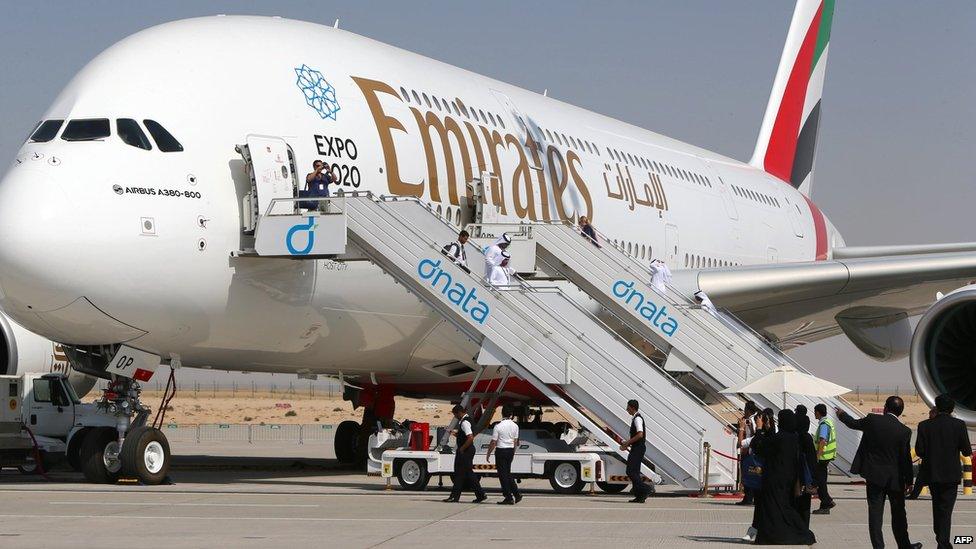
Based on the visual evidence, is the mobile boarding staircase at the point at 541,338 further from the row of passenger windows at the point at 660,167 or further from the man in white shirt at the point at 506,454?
the row of passenger windows at the point at 660,167

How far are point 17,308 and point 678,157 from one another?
47.1ft

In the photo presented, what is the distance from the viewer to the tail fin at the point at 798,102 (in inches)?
1227

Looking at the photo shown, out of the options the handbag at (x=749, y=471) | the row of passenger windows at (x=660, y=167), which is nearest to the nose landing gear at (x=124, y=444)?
the handbag at (x=749, y=471)

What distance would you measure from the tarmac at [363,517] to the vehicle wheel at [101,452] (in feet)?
0.70

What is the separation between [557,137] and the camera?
63.8 feet

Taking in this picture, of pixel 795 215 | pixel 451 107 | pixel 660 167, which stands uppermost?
pixel 795 215

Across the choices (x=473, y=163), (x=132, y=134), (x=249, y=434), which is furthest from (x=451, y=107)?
(x=249, y=434)

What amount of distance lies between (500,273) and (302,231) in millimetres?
2465

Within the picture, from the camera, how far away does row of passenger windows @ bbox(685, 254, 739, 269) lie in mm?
22719

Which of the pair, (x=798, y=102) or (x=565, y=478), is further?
(x=798, y=102)

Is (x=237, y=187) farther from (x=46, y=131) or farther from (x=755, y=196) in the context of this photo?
(x=755, y=196)

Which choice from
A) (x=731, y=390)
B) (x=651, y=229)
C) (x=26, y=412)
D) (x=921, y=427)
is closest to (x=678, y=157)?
(x=651, y=229)

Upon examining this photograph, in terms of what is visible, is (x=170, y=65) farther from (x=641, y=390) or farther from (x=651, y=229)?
(x=651, y=229)

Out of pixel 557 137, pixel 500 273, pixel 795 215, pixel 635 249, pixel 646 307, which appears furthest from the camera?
pixel 795 215
